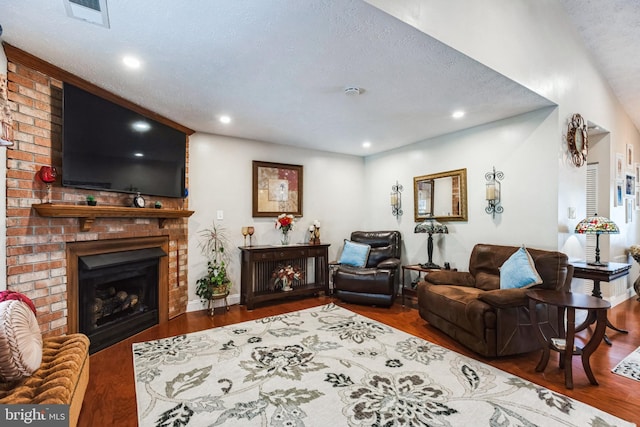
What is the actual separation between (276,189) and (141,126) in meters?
2.00

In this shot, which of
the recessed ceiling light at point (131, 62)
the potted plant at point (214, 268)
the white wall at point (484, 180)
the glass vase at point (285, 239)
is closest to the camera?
the recessed ceiling light at point (131, 62)

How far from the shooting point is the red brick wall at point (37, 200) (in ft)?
7.04

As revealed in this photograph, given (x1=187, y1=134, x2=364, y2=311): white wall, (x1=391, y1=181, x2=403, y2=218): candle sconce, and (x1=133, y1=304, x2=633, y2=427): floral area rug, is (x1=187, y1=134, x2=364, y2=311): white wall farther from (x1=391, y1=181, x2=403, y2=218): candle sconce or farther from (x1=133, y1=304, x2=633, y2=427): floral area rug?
(x1=133, y1=304, x2=633, y2=427): floral area rug

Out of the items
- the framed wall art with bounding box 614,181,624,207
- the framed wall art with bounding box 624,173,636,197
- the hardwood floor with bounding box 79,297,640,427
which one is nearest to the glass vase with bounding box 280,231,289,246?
the hardwood floor with bounding box 79,297,640,427

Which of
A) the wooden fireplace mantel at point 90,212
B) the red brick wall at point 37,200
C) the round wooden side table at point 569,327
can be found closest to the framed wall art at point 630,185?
the round wooden side table at point 569,327

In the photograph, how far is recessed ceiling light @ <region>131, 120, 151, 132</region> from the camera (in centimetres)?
304

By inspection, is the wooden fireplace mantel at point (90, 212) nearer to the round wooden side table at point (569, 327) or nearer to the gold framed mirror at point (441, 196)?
the gold framed mirror at point (441, 196)

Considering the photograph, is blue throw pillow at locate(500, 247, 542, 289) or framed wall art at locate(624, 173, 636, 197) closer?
blue throw pillow at locate(500, 247, 542, 289)

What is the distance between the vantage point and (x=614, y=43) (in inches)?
137

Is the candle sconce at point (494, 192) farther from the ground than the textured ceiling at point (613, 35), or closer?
closer

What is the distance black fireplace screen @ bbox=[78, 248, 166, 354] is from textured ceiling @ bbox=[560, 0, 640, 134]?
528cm

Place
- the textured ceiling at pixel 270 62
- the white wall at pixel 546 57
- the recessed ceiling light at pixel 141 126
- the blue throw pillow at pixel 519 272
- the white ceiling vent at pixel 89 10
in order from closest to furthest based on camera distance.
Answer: the white ceiling vent at pixel 89 10
the textured ceiling at pixel 270 62
the white wall at pixel 546 57
the blue throw pillow at pixel 519 272
the recessed ceiling light at pixel 141 126

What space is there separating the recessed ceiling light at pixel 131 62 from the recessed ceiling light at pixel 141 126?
0.84 meters

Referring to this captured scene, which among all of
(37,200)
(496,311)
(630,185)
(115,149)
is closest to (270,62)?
(115,149)
